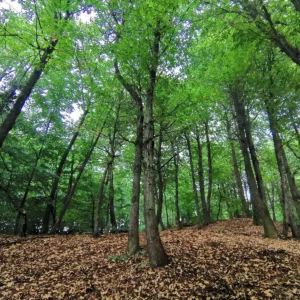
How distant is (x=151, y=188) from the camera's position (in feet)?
19.5

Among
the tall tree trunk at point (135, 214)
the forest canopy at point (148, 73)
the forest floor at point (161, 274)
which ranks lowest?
the forest floor at point (161, 274)

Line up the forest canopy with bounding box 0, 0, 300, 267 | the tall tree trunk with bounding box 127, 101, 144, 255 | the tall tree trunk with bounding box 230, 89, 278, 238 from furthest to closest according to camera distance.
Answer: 1. the tall tree trunk with bounding box 230, 89, 278, 238
2. the tall tree trunk with bounding box 127, 101, 144, 255
3. the forest canopy with bounding box 0, 0, 300, 267

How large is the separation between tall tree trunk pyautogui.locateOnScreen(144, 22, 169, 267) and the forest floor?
0.35 meters

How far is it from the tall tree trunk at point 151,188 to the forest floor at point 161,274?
349 mm

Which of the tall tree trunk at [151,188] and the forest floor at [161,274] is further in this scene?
the tall tree trunk at [151,188]

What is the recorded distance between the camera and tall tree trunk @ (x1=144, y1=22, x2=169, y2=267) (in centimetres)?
557

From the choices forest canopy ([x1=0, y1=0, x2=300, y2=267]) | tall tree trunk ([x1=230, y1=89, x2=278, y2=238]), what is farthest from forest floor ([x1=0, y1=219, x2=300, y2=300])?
tall tree trunk ([x1=230, y1=89, x2=278, y2=238])

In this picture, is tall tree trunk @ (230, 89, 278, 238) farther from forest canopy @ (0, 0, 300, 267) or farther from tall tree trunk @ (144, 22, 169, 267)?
tall tree trunk @ (144, 22, 169, 267)

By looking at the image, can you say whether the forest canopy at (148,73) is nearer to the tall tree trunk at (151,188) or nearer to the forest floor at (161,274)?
the tall tree trunk at (151,188)

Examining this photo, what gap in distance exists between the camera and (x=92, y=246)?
8250mm

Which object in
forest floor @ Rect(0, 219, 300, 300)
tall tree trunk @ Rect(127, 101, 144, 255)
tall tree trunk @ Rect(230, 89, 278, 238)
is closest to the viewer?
forest floor @ Rect(0, 219, 300, 300)

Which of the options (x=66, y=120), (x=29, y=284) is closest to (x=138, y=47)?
(x=29, y=284)

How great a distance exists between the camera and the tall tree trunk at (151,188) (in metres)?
5.57

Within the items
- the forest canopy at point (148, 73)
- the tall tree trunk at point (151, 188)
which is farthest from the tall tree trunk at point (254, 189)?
the tall tree trunk at point (151, 188)
